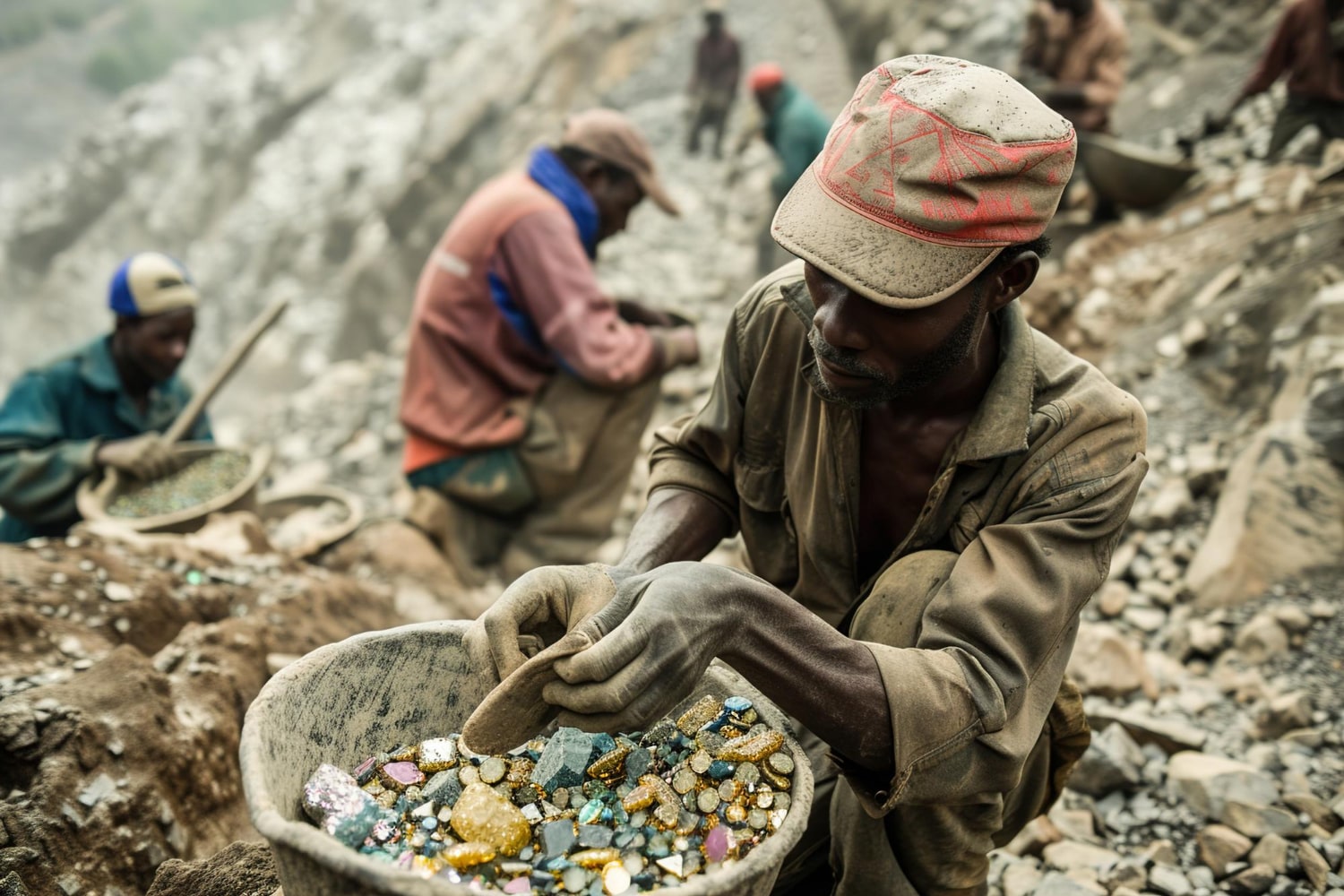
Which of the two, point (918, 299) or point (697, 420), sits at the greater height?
point (918, 299)

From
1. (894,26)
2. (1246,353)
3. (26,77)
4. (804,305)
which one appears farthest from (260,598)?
(26,77)

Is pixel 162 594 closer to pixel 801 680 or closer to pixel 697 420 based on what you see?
pixel 697 420

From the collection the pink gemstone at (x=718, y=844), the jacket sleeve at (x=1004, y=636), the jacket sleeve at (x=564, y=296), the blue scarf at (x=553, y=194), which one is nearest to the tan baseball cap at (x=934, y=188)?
the jacket sleeve at (x=1004, y=636)

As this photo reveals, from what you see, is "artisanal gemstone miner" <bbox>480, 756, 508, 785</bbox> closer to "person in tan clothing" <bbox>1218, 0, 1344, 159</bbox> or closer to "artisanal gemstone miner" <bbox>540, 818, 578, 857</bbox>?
"artisanal gemstone miner" <bbox>540, 818, 578, 857</bbox>

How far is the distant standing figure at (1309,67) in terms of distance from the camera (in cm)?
511

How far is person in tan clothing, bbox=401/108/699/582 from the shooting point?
147 inches

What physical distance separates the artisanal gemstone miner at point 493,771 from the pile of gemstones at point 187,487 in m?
2.43

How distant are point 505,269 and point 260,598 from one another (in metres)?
1.57

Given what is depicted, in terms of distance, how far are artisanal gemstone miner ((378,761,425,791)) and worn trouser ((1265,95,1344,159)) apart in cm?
561

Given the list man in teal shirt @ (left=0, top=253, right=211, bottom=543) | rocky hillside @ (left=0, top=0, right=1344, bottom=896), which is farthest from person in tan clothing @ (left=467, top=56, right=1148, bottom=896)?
man in teal shirt @ (left=0, top=253, right=211, bottom=543)

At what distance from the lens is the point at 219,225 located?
14.0 metres

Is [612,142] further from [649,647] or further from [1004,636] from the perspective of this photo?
[649,647]

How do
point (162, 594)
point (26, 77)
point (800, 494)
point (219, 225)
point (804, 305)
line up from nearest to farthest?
point (804, 305) → point (800, 494) → point (162, 594) → point (219, 225) → point (26, 77)

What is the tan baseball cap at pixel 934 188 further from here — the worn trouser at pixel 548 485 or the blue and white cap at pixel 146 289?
the blue and white cap at pixel 146 289
